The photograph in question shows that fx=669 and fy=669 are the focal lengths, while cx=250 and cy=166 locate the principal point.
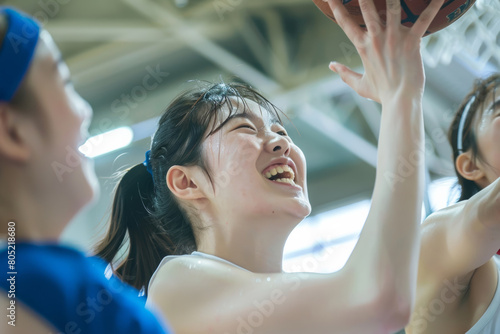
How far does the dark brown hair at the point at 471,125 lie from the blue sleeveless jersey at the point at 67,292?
1.23m

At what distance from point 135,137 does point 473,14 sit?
10.3 feet

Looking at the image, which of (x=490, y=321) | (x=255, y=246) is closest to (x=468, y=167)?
(x=490, y=321)

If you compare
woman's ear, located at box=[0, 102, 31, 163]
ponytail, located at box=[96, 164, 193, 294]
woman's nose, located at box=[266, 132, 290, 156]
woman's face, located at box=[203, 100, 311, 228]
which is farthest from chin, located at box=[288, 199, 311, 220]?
woman's ear, located at box=[0, 102, 31, 163]

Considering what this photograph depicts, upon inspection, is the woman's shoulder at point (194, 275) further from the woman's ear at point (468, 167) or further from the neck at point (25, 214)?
the woman's ear at point (468, 167)

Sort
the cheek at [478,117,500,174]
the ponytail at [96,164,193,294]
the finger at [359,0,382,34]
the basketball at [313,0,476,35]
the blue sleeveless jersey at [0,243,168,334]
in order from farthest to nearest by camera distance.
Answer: the cheek at [478,117,500,174] → the ponytail at [96,164,193,294] → the basketball at [313,0,476,35] → the finger at [359,0,382,34] → the blue sleeveless jersey at [0,243,168,334]

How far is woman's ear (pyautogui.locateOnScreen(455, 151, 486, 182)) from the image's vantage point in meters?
1.75

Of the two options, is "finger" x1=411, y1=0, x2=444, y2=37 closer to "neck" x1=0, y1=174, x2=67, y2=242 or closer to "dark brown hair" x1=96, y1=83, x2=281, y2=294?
"dark brown hair" x1=96, y1=83, x2=281, y2=294

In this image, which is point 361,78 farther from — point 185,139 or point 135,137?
point 135,137

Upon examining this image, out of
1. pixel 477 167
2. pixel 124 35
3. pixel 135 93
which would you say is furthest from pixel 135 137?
pixel 477 167

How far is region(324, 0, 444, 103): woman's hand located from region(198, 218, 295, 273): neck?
1.05ft

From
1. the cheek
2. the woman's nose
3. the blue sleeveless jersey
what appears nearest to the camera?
the blue sleeveless jersey

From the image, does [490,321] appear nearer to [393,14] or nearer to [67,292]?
[393,14]

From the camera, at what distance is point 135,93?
19.1 feet

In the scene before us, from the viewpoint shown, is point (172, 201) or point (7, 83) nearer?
point (7, 83)
